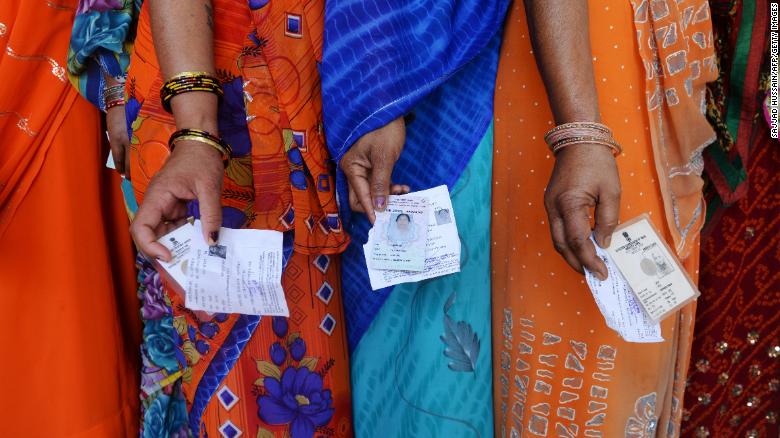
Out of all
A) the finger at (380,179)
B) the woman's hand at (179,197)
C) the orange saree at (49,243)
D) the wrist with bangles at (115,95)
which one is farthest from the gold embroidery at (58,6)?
the finger at (380,179)

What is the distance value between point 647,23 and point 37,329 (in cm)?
125

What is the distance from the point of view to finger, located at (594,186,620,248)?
78cm

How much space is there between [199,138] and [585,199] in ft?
1.84

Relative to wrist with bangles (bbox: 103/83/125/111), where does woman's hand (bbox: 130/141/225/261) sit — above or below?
below

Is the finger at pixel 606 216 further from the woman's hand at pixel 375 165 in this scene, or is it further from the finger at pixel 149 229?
the finger at pixel 149 229

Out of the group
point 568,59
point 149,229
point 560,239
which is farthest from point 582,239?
point 149,229

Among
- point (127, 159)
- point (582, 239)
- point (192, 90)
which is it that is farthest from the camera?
point (127, 159)

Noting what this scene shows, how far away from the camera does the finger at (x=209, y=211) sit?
798mm

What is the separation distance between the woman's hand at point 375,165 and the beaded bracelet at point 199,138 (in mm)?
187

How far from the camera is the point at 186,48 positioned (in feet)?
2.88

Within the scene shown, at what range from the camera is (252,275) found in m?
0.84

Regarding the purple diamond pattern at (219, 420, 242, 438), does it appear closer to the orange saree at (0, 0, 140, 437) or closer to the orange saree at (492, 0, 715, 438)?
the orange saree at (0, 0, 140, 437)

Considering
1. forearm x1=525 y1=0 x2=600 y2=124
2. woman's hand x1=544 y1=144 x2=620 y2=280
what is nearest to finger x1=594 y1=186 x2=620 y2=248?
woman's hand x1=544 y1=144 x2=620 y2=280

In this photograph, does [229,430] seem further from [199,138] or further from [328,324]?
[199,138]
